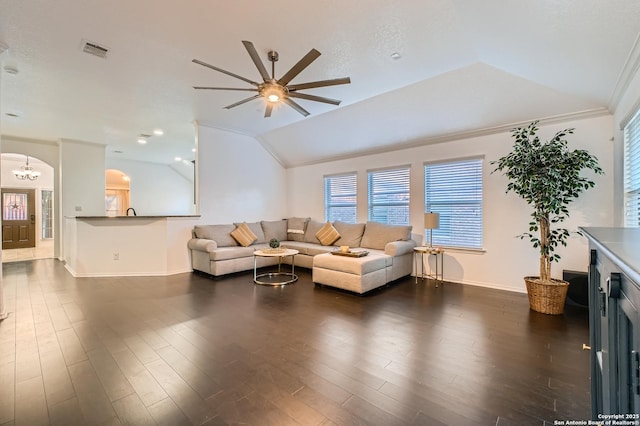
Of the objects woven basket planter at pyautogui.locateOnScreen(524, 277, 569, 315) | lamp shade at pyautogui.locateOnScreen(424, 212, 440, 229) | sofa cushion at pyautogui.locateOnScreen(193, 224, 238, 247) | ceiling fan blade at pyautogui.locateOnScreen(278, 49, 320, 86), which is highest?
ceiling fan blade at pyautogui.locateOnScreen(278, 49, 320, 86)

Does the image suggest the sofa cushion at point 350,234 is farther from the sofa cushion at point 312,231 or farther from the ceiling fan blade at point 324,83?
the ceiling fan blade at point 324,83

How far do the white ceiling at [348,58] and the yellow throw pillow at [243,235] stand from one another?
2218 mm

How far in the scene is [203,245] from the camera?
500 cm

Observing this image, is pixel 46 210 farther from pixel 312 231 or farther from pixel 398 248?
pixel 398 248

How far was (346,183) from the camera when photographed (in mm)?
6355

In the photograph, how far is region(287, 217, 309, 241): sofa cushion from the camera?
6564 millimetres

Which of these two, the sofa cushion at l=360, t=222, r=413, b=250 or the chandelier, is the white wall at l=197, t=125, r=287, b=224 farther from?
the chandelier

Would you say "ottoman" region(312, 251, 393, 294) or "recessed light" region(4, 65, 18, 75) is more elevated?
"recessed light" region(4, 65, 18, 75)

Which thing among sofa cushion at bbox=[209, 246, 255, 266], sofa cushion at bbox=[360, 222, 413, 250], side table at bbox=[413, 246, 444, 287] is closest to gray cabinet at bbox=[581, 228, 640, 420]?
side table at bbox=[413, 246, 444, 287]

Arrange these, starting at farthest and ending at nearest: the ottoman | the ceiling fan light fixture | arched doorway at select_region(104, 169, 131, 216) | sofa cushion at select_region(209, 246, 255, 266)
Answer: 1. arched doorway at select_region(104, 169, 131, 216)
2. sofa cushion at select_region(209, 246, 255, 266)
3. the ottoman
4. the ceiling fan light fixture

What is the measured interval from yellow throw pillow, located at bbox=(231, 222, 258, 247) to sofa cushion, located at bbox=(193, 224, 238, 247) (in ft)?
0.34

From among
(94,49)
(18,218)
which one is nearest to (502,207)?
(94,49)

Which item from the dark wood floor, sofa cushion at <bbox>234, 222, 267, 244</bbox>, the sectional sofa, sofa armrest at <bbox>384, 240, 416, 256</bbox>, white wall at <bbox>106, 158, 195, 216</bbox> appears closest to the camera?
the dark wood floor

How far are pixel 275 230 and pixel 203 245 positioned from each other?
1859 mm
